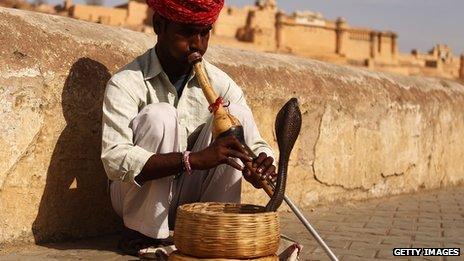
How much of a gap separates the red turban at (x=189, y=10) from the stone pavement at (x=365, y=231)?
0.97m

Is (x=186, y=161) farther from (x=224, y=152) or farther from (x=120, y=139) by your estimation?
(x=120, y=139)

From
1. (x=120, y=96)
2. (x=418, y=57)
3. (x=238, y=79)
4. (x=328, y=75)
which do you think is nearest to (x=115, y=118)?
(x=120, y=96)

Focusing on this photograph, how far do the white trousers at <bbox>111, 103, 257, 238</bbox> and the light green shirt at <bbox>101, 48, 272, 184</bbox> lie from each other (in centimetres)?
6

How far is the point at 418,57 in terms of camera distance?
43.9m

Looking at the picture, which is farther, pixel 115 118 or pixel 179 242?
pixel 115 118

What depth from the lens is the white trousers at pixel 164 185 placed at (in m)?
2.39

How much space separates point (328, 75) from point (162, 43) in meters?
2.28

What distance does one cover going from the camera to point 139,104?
253 centimetres

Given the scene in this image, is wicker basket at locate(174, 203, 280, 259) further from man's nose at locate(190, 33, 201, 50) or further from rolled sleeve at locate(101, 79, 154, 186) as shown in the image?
man's nose at locate(190, 33, 201, 50)

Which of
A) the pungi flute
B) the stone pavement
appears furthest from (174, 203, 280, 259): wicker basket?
the stone pavement

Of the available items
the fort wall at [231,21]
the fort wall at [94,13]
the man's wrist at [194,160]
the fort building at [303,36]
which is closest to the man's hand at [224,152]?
the man's wrist at [194,160]

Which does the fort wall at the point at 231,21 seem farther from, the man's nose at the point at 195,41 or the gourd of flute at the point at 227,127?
the gourd of flute at the point at 227,127

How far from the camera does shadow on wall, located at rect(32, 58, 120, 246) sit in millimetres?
2754

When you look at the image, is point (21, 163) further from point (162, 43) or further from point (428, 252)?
point (428, 252)
